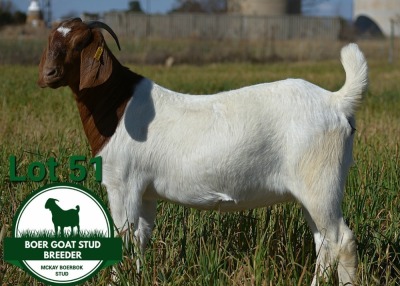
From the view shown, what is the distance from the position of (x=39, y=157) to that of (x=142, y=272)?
7.13ft

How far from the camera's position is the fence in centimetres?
3391

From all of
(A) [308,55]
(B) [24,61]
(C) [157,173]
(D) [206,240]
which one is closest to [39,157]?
(D) [206,240]

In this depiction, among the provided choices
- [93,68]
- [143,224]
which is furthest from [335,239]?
[93,68]

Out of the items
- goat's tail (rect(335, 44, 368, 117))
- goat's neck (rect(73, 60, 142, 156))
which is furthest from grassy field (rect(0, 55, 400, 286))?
goat's tail (rect(335, 44, 368, 117))

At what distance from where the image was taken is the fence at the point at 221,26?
33906 mm

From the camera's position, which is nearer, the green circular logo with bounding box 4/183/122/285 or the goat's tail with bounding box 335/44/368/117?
the green circular logo with bounding box 4/183/122/285

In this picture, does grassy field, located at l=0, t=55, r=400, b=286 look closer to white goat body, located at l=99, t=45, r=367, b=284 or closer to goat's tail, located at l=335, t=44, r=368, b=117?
white goat body, located at l=99, t=45, r=367, b=284

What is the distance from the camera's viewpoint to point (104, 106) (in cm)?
326

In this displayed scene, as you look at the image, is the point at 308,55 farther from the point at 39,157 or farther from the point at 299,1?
the point at 39,157

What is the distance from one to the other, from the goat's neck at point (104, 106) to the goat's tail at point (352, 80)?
97cm

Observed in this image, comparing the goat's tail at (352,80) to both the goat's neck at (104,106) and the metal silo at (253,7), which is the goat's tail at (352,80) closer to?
the goat's neck at (104,106)

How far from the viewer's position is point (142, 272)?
316 centimetres

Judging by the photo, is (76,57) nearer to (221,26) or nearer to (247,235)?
(247,235)

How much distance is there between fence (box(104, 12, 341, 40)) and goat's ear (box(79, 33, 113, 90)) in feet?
97.5
